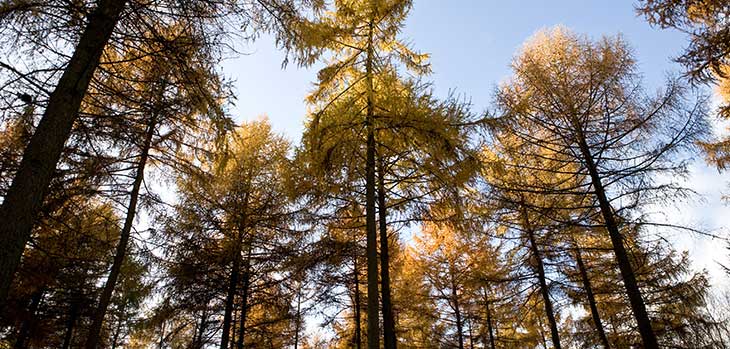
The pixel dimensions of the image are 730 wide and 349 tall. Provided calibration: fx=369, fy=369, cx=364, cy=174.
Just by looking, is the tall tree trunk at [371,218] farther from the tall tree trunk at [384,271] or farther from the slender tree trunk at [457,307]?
the slender tree trunk at [457,307]

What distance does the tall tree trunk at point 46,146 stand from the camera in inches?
121

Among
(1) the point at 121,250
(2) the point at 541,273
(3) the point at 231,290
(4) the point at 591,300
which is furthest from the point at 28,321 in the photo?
(4) the point at 591,300

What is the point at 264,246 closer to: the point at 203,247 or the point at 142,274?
the point at 203,247

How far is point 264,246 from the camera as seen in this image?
35.4 ft

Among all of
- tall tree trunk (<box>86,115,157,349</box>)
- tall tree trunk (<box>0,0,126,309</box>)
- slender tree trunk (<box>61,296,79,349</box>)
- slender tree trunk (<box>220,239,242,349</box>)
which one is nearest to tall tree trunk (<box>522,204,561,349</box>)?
slender tree trunk (<box>220,239,242,349</box>)

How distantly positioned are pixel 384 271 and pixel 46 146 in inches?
239

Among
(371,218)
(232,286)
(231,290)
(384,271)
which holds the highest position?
(371,218)

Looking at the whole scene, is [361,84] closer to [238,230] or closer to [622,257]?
[238,230]

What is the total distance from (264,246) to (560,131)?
8.23 metres

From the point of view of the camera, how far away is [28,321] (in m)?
9.67

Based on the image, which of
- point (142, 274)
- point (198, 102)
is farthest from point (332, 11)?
point (142, 274)

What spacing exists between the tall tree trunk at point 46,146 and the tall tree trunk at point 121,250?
10.00 feet

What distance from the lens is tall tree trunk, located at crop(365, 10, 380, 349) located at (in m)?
6.31

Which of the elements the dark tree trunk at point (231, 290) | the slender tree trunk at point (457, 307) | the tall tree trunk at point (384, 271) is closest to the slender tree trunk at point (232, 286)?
the dark tree trunk at point (231, 290)
